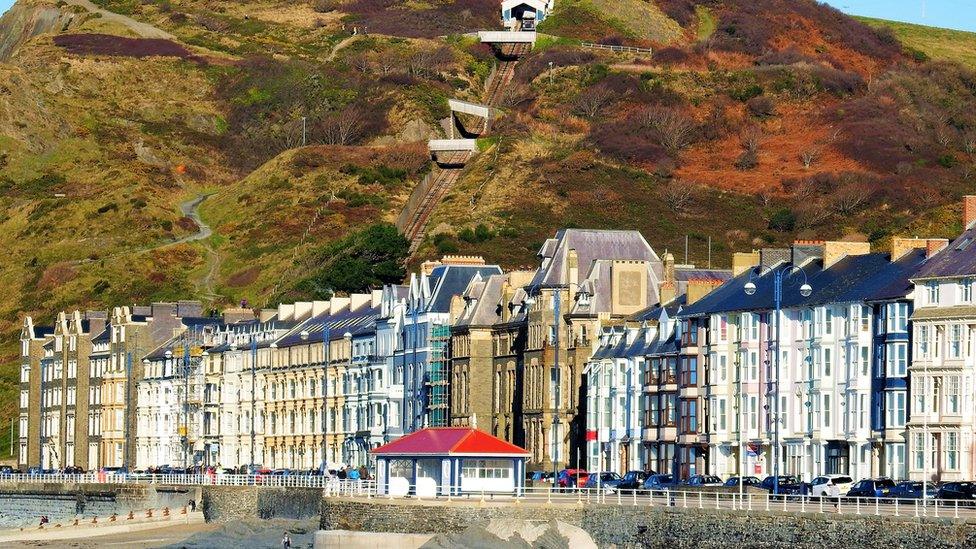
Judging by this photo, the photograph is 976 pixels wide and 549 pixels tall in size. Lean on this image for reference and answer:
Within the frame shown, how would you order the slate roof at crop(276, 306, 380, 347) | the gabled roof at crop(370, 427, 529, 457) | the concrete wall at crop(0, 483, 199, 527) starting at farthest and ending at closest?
the slate roof at crop(276, 306, 380, 347)
the concrete wall at crop(0, 483, 199, 527)
the gabled roof at crop(370, 427, 529, 457)

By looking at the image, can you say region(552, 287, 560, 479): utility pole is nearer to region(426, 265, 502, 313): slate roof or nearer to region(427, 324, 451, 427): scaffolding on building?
region(427, 324, 451, 427): scaffolding on building

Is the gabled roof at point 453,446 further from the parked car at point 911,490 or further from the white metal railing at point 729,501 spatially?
the parked car at point 911,490

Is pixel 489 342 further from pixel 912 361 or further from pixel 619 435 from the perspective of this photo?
pixel 912 361

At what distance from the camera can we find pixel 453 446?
86438 millimetres

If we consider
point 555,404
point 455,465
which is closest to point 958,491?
point 455,465

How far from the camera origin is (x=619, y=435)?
348 feet

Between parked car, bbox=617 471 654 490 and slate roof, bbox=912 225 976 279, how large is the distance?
48.6ft

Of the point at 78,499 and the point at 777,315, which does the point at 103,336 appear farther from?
the point at 777,315

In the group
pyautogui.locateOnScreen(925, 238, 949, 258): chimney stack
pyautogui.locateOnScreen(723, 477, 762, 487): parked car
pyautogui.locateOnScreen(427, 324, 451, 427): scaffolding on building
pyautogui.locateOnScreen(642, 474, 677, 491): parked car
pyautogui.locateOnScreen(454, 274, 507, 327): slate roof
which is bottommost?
pyautogui.locateOnScreen(642, 474, 677, 491): parked car

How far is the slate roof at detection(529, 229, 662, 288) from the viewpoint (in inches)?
4578

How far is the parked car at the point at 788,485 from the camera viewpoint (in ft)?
270

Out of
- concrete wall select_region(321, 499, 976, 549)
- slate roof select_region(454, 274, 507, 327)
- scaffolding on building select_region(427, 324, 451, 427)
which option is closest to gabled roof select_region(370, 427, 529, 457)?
concrete wall select_region(321, 499, 976, 549)

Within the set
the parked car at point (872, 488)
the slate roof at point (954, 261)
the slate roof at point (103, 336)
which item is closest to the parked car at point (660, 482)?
the parked car at point (872, 488)

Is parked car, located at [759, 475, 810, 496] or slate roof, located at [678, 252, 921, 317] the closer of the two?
parked car, located at [759, 475, 810, 496]
